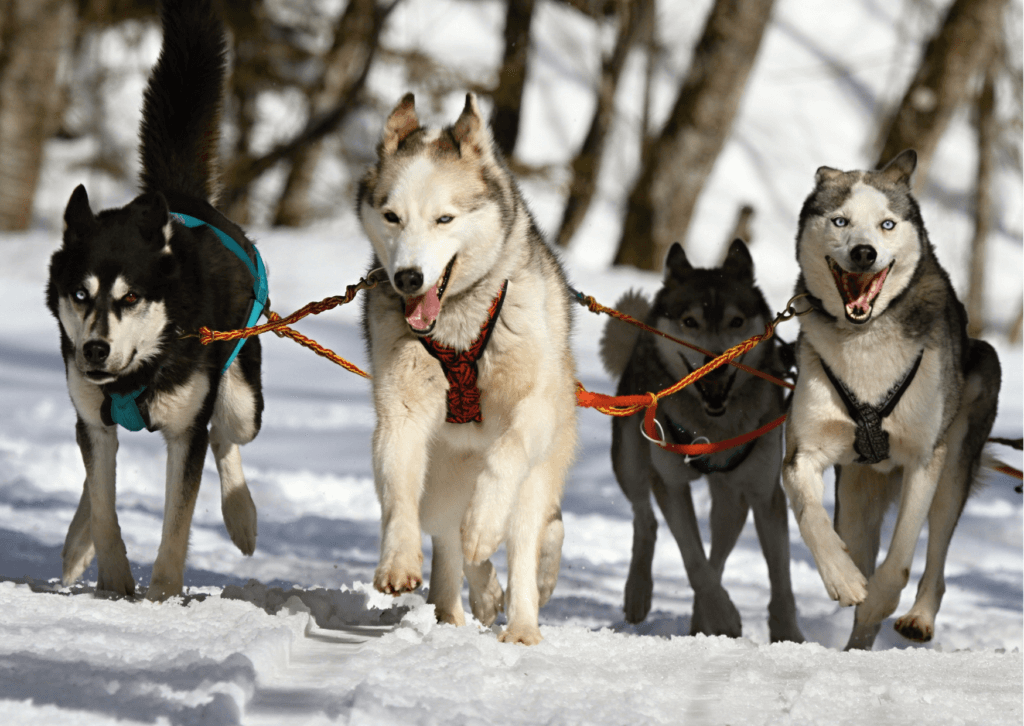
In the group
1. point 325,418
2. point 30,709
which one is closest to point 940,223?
point 325,418

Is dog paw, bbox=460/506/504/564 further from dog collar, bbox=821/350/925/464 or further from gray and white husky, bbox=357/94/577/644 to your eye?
dog collar, bbox=821/350/925/464

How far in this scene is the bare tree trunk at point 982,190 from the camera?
15880mm

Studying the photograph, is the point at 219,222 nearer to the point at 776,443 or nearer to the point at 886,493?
the point at 776,443

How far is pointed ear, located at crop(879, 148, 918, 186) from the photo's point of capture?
3.91m

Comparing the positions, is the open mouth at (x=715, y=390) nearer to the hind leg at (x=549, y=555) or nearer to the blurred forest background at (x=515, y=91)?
the hind leg at (x=549, y=555)

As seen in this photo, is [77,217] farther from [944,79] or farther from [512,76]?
[512,76]

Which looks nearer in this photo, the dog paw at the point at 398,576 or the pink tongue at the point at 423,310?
the dog paw at the point at 398,576

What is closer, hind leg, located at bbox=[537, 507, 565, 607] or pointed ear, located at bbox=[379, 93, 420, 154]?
pointed ear, located at bbox=[379, 93, 420, 154]

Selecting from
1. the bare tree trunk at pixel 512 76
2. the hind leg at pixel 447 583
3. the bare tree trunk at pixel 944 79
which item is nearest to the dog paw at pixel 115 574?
the hind leg at pixel 447 583

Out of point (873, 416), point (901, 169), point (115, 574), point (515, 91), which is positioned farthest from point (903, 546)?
point (515, 91)

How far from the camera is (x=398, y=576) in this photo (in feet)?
9.70

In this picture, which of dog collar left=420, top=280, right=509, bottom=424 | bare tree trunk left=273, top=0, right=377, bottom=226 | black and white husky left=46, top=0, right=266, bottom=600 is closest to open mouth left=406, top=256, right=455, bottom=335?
dog collar left=420, top=280, right=509, bottom=424

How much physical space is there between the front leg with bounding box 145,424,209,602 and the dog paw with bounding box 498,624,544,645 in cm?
123

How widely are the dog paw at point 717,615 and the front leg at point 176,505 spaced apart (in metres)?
2.05
